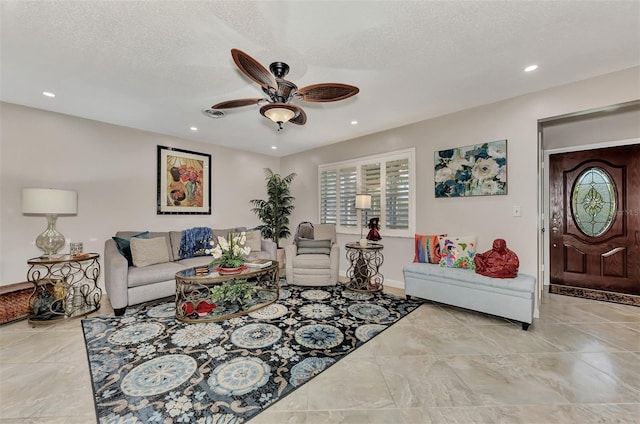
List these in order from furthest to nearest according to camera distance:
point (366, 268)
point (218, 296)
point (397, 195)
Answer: point (397, 195), point (366, 268), point (218, 296)

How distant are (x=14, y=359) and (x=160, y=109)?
2888 mm

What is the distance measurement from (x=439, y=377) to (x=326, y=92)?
7.67 ft

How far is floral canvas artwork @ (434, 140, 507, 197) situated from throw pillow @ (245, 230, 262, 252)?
3089 mm

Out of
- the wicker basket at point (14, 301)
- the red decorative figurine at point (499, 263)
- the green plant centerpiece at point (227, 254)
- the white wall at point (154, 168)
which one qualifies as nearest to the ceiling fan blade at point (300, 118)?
the white wall at point (154, 168)

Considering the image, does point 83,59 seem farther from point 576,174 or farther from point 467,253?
point 576,174

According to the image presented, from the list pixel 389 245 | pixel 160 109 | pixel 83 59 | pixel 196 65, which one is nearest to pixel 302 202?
pixel 389 245

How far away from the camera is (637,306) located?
3273 mm

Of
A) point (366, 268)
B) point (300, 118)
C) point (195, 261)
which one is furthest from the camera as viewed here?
point (366, 268)

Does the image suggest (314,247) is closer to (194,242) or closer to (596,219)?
(194,242)

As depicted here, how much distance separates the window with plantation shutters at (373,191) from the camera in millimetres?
4211

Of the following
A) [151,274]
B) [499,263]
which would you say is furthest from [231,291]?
[499,263]

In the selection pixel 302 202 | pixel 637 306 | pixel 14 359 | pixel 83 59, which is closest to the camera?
pixel 14 359

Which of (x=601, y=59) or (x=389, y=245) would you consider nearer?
(x=601, y=59)

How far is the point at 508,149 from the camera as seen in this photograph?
3238 mm
